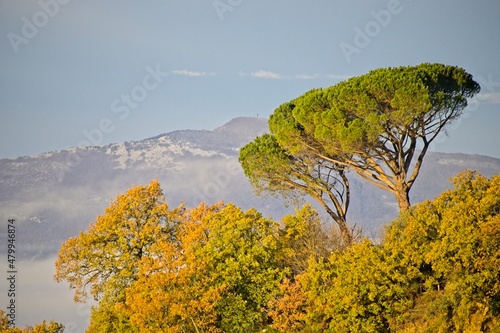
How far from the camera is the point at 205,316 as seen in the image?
1533 inches

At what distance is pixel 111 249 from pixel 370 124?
688 inches

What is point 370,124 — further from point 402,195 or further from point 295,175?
point 295,175

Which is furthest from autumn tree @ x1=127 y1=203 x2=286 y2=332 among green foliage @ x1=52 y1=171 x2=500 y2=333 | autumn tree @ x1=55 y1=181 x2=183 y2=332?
autumn tree @ x1=55 y1=181 x2=183 y2=332

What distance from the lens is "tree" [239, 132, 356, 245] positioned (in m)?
50.2

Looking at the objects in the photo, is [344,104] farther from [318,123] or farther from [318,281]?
[318,281]

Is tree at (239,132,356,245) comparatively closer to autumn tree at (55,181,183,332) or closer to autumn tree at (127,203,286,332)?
autumn tree at (127,203,286,332)

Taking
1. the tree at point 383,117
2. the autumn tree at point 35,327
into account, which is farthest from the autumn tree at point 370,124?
the autumn tree at point 35,327

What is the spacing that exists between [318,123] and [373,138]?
4020mm

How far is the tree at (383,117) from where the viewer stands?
145 feet

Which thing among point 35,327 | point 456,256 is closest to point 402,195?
point 456,256

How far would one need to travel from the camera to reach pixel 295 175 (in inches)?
2010

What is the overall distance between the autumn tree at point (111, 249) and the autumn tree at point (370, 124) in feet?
35.4

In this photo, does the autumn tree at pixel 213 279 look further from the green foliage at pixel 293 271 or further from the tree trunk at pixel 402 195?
the tree trunk at pixel 402 195

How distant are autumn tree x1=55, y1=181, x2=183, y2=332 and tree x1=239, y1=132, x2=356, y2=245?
9695mm
